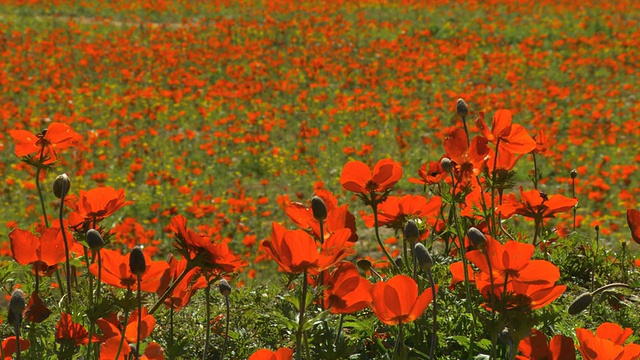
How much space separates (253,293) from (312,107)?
304 inches

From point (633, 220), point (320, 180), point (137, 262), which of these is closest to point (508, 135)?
point (633, 220)

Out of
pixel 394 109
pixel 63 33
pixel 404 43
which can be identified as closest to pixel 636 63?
pixel 404 43

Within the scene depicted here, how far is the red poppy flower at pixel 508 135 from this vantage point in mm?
1688

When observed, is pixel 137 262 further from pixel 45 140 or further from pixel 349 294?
pixel 45 140

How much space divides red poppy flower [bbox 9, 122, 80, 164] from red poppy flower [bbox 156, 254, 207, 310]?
430 millimetres

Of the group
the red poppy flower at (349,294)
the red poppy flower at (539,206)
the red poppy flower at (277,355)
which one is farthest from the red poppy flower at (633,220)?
the red poppy flower at (277,355)

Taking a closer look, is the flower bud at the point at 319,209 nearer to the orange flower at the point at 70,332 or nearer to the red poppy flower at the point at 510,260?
the red poppy flower at the point at 510,260

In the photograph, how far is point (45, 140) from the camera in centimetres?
166

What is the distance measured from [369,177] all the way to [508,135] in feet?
1.29

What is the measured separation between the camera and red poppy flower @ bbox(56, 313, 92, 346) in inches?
54.9

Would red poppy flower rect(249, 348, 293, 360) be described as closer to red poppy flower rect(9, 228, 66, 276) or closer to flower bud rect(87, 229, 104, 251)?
flower bud rect(87, 229, 104, 251)

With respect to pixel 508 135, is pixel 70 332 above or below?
below

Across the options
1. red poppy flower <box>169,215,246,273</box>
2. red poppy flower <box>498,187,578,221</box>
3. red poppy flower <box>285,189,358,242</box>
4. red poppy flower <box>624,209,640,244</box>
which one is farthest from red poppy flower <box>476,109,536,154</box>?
red poppy flower <box>169,215,246,273</box>

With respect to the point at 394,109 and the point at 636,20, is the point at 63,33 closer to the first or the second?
the point at 394,109
